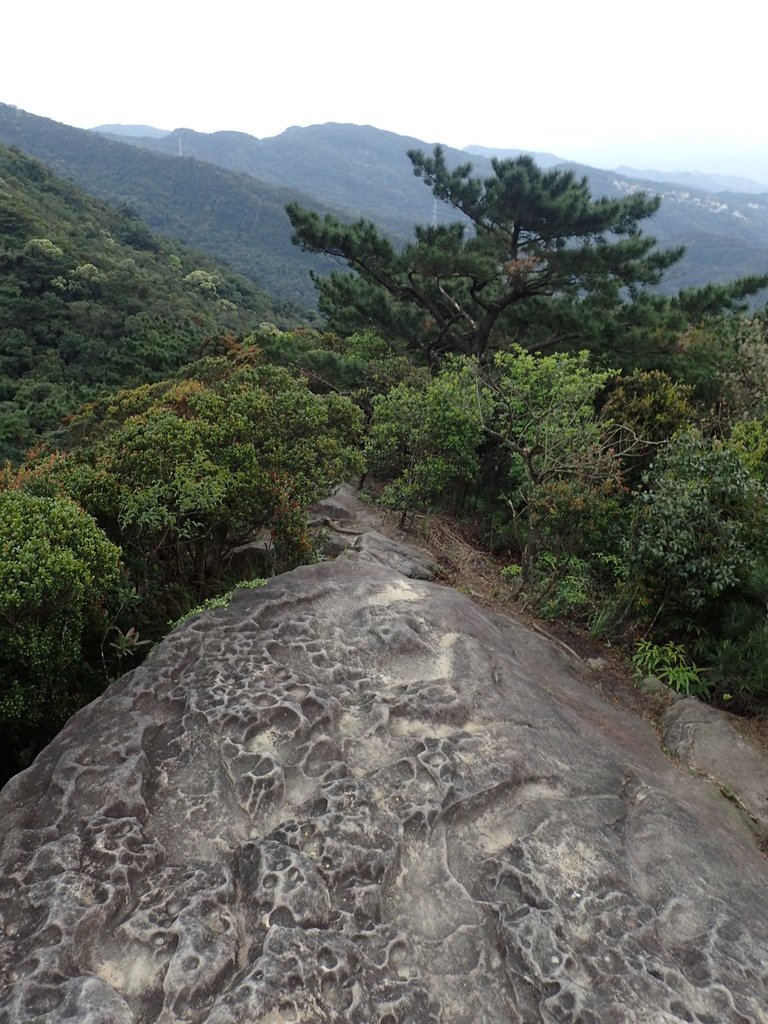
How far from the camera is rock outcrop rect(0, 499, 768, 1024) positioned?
2217mm

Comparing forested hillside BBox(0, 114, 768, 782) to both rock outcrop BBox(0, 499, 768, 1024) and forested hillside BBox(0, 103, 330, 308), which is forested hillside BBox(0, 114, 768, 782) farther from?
forested hillside BBox(0, 103, 330, 308)

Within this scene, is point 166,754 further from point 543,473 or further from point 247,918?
point 543,473

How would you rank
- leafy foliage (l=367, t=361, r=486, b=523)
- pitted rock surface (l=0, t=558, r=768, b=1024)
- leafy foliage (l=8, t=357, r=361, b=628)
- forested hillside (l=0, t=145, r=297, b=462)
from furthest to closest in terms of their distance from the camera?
forested hillside (l=0, t=145, r=297, b=462)
leafy foliage (l=367, t=361, r=486, b=523)
leafy foliage (l=8, t=357, r=361, b=628)
pitted rock surface (l=0, t=558, r=768, b=1024)

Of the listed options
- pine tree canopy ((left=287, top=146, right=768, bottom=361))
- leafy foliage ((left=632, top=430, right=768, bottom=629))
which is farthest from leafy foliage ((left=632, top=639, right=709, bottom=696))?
pine tree canopy ((left=287, top=146, right=768, bottom=361))

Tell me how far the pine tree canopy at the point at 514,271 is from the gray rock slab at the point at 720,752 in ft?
30.9

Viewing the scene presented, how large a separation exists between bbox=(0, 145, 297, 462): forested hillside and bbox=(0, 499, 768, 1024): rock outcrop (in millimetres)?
22628

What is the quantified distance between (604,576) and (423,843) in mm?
5478

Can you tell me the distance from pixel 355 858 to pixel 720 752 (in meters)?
3.42

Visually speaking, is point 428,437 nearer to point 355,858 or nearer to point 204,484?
point 204,484

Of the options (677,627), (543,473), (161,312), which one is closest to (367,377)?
(543,473)

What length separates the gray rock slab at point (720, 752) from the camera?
440 cm

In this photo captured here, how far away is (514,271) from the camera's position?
1280 cm

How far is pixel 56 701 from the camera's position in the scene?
Result: 13.0 feet

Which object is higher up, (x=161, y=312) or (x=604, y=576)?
(x=604, y=576)
